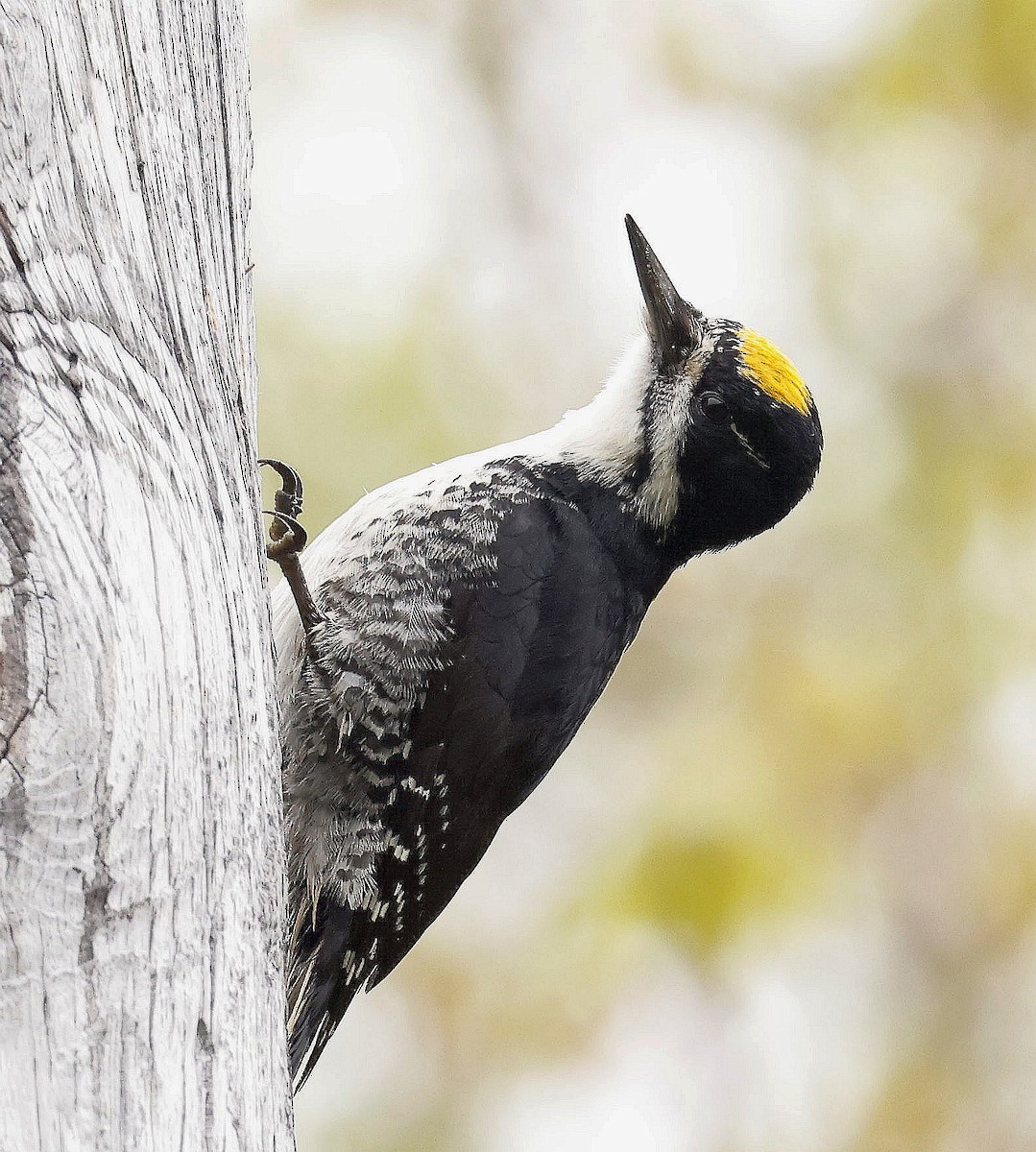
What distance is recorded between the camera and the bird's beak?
164 inches

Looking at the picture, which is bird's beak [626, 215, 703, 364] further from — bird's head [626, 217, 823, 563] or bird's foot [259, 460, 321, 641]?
bird's foot [259, 460, 321, 641]

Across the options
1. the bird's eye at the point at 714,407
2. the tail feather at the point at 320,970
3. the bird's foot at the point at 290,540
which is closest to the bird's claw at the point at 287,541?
the bird's foot at the point at 290,540

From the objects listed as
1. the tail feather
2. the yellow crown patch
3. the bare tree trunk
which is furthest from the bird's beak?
the bare tree trunk

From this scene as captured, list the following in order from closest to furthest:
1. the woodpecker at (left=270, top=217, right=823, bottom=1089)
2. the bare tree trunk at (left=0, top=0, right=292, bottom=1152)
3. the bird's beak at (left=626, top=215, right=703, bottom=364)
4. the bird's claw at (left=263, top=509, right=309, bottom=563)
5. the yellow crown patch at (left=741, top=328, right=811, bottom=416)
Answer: the bare tree trunk at (left=0, top=0, right=292, bottom=1152) → the bird's claw at (left=263, top=509, right=309, bottom=563) → the woodpecker at (left=270, top=217, right=823, bottom=1089) → the yellow crown patch at (left=741, top=328, right=811, bottom=416) → the bird's beak at (left=626, top=215, right=703, bottom=364)

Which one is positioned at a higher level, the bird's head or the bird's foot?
the bird's head

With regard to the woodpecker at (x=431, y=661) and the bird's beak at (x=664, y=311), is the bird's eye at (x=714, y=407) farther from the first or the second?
the bird's beak at (x=664, y=311)

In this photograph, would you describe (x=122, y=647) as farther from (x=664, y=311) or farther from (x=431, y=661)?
(x=664, y=311)

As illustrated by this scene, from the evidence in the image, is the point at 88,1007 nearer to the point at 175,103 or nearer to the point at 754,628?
the point at 175,103

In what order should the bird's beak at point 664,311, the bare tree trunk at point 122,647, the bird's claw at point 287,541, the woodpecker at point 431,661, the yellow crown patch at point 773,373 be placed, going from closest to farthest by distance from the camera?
the bare tree trunk at point 122,647
the bird's claw at point 287,541
the woodpecker at point 431,661
the yellow crown patch at point 773,373
the bird's beak at point 664,311

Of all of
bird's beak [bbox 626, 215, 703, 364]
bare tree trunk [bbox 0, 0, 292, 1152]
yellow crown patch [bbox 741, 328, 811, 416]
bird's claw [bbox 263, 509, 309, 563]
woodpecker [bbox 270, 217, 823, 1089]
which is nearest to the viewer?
bare tree trunk [bbox 0, 0, 292, 1152]

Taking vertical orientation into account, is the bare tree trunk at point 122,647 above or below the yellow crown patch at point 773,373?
below

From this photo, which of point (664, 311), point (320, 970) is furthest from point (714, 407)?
point (320, 970)

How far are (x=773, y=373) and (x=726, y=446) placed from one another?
243mm

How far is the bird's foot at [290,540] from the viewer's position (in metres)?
3.30
